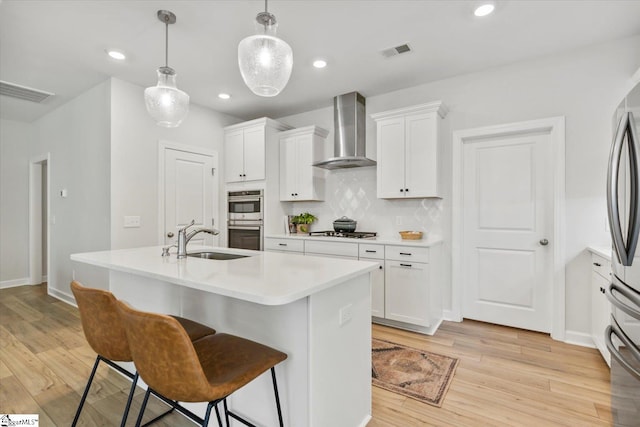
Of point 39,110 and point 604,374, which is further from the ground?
point 39,110

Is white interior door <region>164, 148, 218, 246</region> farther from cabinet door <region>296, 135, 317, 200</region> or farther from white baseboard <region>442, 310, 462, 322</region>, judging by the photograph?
white baseboard <region>442, 310, 462, 322</region>

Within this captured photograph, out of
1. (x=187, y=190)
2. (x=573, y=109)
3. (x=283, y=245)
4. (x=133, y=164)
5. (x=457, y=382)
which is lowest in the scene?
(x=457, y=382)

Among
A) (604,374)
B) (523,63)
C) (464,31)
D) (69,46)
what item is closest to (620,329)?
(604,374)

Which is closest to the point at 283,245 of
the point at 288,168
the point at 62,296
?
the point at 288,168

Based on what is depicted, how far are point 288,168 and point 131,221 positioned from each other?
2017mm

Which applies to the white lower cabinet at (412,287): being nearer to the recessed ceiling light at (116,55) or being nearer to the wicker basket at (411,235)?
the wicker basket at (411,235)

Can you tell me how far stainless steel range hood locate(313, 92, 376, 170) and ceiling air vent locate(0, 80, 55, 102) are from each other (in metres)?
3.53

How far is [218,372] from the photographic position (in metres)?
1.25

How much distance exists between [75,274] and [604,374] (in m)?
5.56

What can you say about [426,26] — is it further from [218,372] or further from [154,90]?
[218,372]

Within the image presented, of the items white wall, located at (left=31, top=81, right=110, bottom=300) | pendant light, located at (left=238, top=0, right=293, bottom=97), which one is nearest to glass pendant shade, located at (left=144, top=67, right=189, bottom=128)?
pendant light, located at (left=238, top=0, right=293, bottom=97)

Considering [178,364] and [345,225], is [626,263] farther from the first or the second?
[345,225]

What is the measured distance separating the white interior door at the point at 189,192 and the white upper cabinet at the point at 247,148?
0.25m

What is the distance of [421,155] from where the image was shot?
339cm
